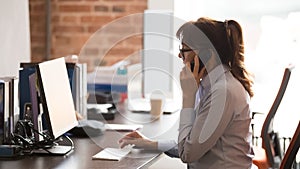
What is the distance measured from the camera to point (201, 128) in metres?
2.41

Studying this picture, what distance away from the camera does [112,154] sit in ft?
8.26

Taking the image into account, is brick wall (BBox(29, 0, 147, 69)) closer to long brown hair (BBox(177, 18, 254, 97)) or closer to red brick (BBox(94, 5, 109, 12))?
red brick (BBox(94, 5, 109, 12))

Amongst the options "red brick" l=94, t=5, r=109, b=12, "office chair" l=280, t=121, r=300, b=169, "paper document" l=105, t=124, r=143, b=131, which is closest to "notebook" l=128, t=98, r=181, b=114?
"paper document" l=105, t=124, r=143, b=131

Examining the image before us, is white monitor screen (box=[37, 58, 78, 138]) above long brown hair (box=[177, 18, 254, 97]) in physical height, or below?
below

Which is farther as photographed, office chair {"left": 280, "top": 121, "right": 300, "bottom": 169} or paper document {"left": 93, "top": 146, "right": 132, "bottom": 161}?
office chair {"left": 280, "top": 121, "right": 300, "bottom": 169}

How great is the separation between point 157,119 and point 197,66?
2.62ft

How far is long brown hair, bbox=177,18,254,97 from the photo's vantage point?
2.51 meters

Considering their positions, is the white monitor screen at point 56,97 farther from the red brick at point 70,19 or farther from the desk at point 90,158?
the red brick at point 70,19

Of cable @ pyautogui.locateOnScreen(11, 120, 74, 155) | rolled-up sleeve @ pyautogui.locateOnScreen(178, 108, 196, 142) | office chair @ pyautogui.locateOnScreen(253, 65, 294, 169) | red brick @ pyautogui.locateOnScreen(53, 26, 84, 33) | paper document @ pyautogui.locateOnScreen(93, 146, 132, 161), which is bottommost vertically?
office chair @ pyautogui.locateOnScreen(253, 65, 294, 169)

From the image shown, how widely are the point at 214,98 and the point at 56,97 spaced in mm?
667

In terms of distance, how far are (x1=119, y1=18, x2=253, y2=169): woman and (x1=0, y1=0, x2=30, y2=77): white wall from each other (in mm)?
1159

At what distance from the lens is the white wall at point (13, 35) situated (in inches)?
130

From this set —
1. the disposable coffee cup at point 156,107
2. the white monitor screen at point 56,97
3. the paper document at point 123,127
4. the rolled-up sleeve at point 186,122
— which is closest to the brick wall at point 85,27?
the disposable coffee cup at point 156,107

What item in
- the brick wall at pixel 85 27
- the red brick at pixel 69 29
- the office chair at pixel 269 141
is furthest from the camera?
the red brick at pixel 69 29
